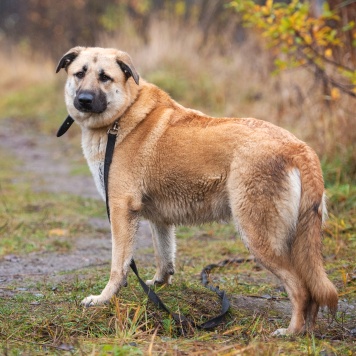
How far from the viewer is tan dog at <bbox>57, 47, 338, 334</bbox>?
3467 millimetres

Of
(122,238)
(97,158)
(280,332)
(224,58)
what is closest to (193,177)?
(122,238)

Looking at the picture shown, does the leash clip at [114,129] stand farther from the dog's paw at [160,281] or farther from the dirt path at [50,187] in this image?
the dirt path at [50,187]

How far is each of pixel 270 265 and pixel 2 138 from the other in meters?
9.85

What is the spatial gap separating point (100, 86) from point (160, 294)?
4.95 ft

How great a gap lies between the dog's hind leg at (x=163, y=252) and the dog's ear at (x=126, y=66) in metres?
1.08

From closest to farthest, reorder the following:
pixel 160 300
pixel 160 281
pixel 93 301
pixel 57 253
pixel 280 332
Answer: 1. pixel 280 332
2. pixel 160 300
3. pixel 93 301
4. pixel 160 281
5. pixel 57 253

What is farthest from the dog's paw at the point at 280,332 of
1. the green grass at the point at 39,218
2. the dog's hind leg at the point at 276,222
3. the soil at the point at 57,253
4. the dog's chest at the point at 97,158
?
the green grass at the point at 39,218

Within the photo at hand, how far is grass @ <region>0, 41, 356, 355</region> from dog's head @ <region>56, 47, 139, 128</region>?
3.98 feet

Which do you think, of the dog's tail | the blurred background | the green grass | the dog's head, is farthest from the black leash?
the blurred background

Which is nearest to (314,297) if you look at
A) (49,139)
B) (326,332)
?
(326,332)

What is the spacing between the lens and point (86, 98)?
13.5 feet

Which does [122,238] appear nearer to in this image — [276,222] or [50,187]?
[276,222]

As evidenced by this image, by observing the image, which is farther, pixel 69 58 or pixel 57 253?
pixel 57 253

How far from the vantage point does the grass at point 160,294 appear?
311 centimetres
